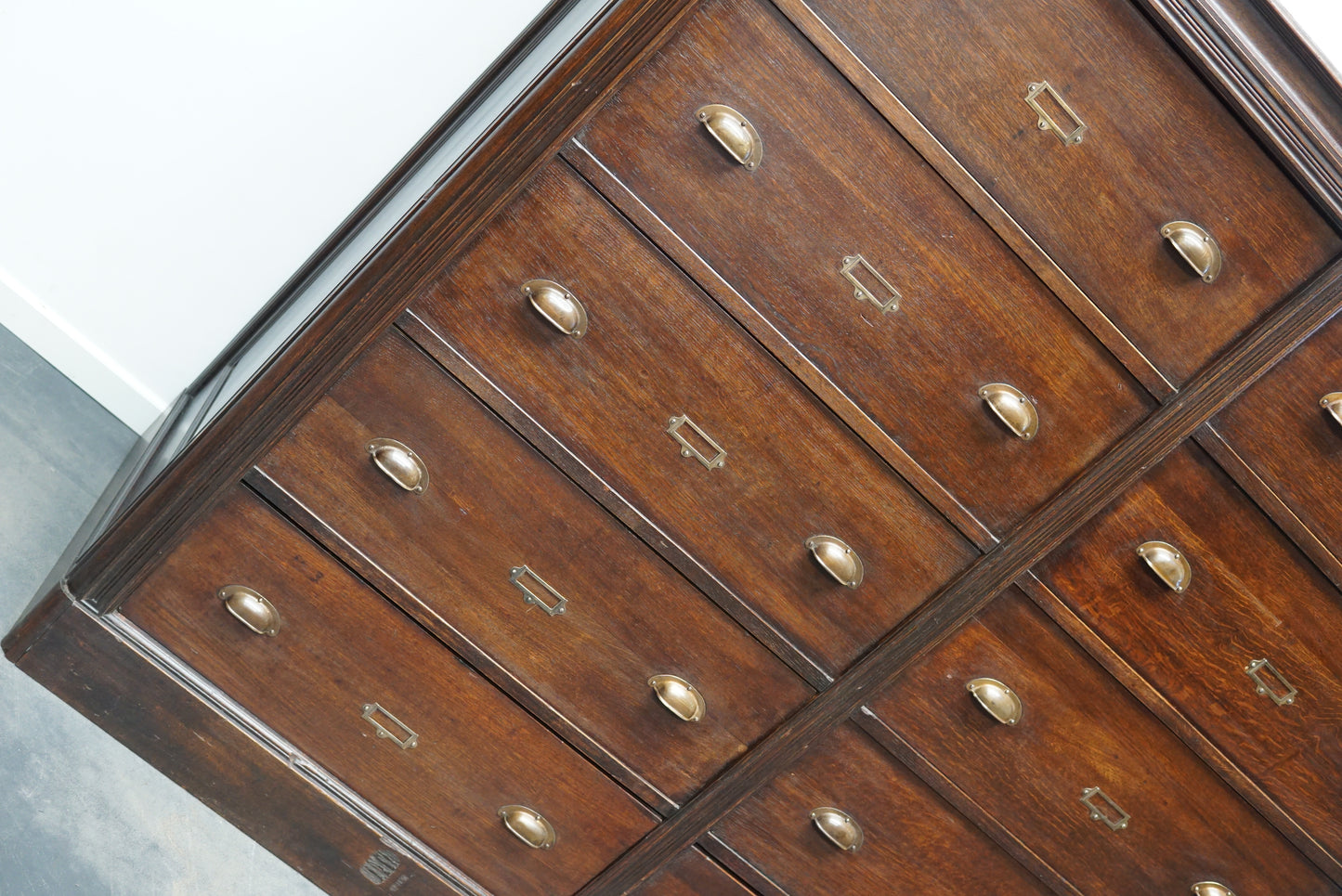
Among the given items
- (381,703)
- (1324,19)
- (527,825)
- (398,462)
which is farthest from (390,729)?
(1324,19)

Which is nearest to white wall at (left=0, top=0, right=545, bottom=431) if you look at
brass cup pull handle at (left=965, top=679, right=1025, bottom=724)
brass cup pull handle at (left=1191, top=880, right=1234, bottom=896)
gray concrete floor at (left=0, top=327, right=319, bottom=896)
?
gray concrete floor at (left=0, top=327, right=319, bottom=896)

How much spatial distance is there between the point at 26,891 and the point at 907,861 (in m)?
1.22

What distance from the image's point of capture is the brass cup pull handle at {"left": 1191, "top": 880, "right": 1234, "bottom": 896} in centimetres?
167

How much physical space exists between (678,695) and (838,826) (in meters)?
0.33

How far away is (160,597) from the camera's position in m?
1.51

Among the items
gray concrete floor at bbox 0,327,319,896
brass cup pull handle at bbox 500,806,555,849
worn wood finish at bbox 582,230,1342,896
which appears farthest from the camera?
brass cup pull handle at bbox 500,806,555,849

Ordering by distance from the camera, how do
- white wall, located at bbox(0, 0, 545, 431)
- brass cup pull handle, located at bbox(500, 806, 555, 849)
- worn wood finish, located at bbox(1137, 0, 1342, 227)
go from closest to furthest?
1. worn wood finish, located at bbox(1137, 0, 1342, 227)
2. brass cup pull handle, located at bbox(500, 806, 555, 849)
3. white wall, located at bbox(0, 0, 545, 431)

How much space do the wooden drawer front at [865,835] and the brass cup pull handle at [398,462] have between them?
68cm

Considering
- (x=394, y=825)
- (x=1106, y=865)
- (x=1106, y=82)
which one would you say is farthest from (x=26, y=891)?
(x=1106, y=82)

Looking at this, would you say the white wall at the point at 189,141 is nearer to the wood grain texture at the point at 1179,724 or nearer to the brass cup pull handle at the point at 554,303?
the brass cup pull handle at the point at 554,303

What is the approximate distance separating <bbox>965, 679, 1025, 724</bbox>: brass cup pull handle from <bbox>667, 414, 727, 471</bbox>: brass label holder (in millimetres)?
490

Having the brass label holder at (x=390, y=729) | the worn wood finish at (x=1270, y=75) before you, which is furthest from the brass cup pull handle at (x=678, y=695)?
the worn wood finish at (x=1270, y=75)

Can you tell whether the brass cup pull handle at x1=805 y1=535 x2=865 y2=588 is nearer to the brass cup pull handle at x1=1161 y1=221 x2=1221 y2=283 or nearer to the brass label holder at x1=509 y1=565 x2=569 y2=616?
the brass label holder at x1=509 y1=565 x2=569 y2=616

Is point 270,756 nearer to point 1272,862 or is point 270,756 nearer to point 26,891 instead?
point 26,891
